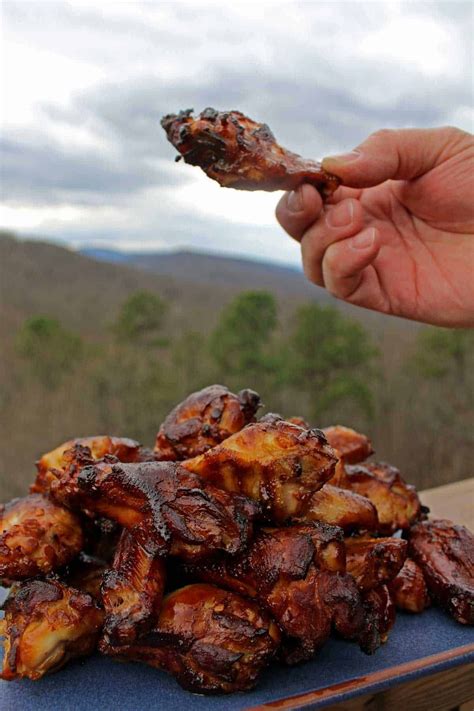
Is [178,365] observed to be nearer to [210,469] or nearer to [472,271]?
[472,271]

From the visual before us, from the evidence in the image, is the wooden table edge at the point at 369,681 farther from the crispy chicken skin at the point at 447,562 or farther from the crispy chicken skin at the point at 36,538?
the crispy chicken skin at the point at 36,538

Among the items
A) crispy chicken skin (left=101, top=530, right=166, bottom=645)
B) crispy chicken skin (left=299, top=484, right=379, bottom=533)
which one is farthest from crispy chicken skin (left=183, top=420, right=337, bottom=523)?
crispy chicken skin (left=101, top=530, right=166, bottom=645)

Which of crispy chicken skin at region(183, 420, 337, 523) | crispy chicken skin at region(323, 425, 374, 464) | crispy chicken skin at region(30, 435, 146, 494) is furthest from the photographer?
crispy chicken skin at region(323, 425, 374, 464)

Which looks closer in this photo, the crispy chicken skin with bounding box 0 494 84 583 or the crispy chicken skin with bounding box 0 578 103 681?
the crispy chicken skin with bounding box 0 578 103 681

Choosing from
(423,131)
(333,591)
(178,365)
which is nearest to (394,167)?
(423,131)

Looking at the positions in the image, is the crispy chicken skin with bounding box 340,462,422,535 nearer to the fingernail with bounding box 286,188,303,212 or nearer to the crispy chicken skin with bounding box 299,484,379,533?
the crispy chicken skin with bounding box 299,484,379,533

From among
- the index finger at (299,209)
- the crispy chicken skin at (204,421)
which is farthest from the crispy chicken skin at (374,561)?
the index finger at (299,209)
